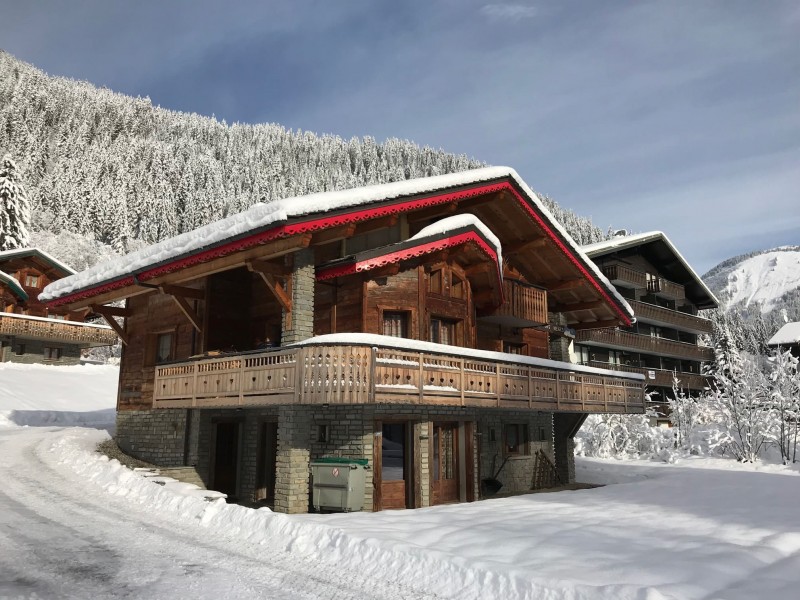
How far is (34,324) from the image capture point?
40938 mm

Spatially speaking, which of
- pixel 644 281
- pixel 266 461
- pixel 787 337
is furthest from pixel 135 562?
pixel 787 337

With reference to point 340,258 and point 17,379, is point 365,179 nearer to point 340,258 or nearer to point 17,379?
point 17,379

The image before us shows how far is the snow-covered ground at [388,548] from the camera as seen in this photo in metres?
7.38

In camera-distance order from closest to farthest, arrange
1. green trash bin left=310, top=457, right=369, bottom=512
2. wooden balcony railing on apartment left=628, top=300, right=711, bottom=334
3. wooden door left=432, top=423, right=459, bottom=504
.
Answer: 1. green trash bin left=310, top=457, right=369, bottom=512
2. wooden door left=432, top=423, right=459, bottom=504
3. wooden balcony railing on apartment left=628, top=300, right=711, bottom=334

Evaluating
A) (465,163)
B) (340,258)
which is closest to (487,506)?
(340,258)

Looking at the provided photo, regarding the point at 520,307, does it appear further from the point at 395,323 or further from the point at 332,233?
the point at 332,233

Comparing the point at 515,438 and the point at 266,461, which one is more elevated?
the point at 515,438

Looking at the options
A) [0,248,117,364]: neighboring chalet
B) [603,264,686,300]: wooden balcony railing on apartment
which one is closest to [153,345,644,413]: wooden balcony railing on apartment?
[603,264,686,300]: wooden balcony railing on apartment

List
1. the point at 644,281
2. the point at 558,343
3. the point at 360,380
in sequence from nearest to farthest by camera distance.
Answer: the point at 360,380 → the point at 558,343 → the point at 644,281

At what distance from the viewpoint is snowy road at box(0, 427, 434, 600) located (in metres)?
7.26

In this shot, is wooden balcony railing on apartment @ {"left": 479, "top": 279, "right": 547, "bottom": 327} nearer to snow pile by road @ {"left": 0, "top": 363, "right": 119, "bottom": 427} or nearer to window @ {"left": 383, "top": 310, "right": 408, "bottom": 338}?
window @ {"left": 383, "top": 310, "right": 408, "bottom": 338}

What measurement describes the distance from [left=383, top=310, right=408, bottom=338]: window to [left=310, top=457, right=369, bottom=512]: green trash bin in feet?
13.7

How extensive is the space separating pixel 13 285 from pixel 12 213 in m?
20.7

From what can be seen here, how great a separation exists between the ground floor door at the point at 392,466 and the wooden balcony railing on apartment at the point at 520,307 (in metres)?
6.16
